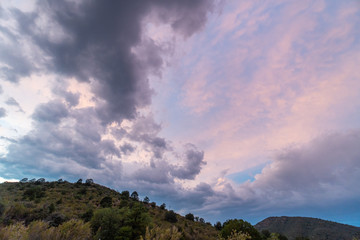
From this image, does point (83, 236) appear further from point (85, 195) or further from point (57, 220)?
point (85, 195)

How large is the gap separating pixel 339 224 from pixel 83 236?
16426 centimetres

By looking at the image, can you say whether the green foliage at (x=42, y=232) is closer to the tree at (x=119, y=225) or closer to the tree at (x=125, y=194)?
the tree at (x=119, y=225)

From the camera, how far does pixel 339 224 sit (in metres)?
119

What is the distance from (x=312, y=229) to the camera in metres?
112

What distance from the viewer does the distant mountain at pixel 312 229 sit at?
327ft

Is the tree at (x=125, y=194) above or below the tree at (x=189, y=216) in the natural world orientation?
above

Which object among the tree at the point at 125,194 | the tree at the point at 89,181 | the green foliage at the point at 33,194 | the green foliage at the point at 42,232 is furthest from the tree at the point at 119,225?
the tree at the point at 89,181

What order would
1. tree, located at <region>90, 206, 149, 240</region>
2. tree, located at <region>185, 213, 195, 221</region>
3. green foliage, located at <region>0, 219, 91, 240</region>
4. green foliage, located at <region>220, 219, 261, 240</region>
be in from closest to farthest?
green foliage, located at <region>0, 219, 91, 240</region>
tree, located at <region>90, 206, 149, 240</region>
green foliage, located at <region>220, 219, 261, 240</region>
tree, located at <region>185, 213, 195, 221</region>

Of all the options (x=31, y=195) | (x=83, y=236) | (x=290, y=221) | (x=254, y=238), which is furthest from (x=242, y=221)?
(x=290, y=221)

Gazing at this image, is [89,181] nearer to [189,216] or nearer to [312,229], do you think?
[189,216]

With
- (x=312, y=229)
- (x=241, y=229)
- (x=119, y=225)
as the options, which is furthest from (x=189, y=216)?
(x=312, y=229)

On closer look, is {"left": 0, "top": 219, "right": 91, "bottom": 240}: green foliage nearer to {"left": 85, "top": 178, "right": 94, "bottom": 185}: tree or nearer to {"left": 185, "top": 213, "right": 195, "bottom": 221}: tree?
{"left": 185, "top": 213, "right": 195, "bottom": 221}: tree

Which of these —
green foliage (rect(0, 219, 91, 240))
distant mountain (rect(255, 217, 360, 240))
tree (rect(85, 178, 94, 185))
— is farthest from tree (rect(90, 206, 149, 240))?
distant mountain (rect(255, 217, 360, 240))

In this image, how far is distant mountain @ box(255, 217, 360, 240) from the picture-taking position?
99.7m
